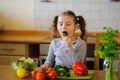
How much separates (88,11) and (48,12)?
477 millimetres

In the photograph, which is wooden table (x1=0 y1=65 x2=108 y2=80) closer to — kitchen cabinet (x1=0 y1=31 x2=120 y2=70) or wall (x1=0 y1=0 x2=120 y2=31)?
kitchen cabinet (x1=0 y1=31 x2=120 y2=70)

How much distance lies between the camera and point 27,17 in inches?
132

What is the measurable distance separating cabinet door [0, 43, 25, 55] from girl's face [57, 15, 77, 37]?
100 centimetres

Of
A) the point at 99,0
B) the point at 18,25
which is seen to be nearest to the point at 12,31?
the point at 18,25

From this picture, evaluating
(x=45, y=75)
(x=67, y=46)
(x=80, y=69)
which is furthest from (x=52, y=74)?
(x=67, y=46)

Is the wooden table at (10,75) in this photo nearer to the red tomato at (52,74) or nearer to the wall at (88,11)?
the red tomato at (52,74)

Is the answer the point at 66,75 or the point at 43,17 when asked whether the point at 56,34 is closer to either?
the point at 66,75

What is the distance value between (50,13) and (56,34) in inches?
42.6

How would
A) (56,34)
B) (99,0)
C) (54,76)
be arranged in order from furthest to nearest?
(99,0) → (56,34) → (54,76)

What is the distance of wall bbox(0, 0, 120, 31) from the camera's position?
3215 millimetres

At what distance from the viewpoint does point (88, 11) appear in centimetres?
325

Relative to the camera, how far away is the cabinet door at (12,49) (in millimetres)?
2963

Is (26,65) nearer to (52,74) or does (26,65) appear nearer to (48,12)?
(52,74)

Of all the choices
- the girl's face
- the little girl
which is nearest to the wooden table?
the little girl
